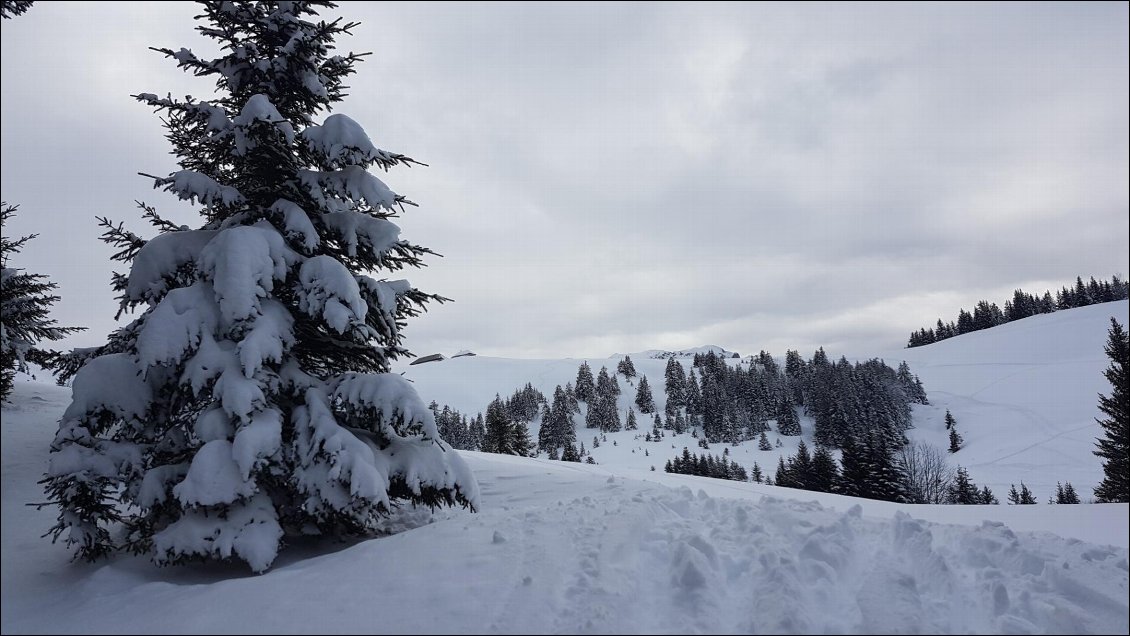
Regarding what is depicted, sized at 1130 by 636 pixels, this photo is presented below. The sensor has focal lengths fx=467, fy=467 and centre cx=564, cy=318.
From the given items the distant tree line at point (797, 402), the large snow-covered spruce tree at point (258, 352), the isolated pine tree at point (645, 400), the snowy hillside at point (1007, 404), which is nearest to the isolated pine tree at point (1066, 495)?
the snowy hillside at point (1007, 404)

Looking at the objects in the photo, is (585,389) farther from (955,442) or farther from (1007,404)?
(1007,404)

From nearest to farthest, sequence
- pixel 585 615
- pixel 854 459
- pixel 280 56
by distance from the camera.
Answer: pixel 585 615 < pixel 280 56 < pixel 854 459

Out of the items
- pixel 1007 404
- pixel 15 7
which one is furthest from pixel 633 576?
pixel 1007 404

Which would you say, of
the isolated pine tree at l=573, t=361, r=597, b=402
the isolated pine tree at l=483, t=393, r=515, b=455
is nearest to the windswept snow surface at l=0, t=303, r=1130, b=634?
the isolated pine tree at l=483, t=393, r=515, b=455

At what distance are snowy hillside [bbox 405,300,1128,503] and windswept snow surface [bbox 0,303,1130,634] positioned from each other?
212ft

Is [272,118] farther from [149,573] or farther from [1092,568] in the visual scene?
[1092,568]

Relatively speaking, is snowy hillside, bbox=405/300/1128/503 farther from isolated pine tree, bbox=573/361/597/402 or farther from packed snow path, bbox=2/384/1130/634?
packed snow path, bbox=2/384/1130/634

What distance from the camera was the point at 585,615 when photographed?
4234 millimetres

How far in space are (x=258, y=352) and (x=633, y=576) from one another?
16.9ft

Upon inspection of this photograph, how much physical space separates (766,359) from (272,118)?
15962 cm

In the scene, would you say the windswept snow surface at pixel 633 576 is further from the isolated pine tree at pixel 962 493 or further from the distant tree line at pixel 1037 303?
the distant tree line at pixel 1037 303

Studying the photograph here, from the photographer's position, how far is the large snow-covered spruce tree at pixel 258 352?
558cm

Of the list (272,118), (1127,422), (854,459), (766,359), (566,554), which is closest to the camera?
(566,554)

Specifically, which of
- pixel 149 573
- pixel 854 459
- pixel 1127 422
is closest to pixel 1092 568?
pixel 149 573
